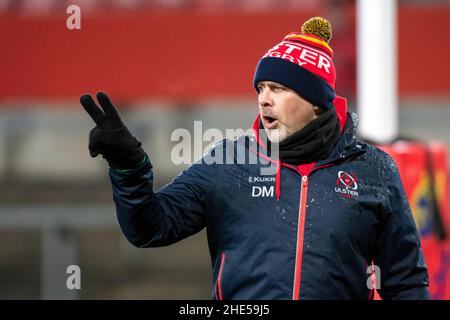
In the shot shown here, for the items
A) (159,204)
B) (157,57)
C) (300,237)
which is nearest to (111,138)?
(159,204)

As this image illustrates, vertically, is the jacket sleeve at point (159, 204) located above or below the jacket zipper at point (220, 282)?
above

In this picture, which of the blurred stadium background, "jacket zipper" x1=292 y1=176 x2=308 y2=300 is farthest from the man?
the blurred stadium background

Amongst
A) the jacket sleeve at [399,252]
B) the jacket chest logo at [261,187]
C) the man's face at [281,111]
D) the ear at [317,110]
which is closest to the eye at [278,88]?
the man's face at [281,111]

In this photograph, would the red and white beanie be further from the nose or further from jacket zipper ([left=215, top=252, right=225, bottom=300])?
jacket zipper ([left=215, top=252, right=225, bottom=300])

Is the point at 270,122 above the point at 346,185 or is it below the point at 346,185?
above

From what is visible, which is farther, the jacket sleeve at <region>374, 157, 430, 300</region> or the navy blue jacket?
the jacket sleeve at <region>374, 157, 430, 300</region>

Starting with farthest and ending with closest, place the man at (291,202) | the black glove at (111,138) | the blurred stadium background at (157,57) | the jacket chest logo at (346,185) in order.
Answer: the blurred stadium background at (157,57), the jacket chest logo at (346,185), the man at (291,202), the black glove at (111,138)

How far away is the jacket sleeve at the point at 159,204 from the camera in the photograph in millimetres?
2180

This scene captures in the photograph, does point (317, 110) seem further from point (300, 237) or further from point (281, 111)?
point (300, 237)

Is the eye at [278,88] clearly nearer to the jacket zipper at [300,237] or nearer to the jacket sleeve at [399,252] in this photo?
the jacket zipper at [300,237]

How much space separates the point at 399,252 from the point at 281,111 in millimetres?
497

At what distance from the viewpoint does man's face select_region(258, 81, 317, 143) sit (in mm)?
2338

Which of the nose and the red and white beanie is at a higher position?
the red and white beanie

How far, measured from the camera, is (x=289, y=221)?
230 centimetres
